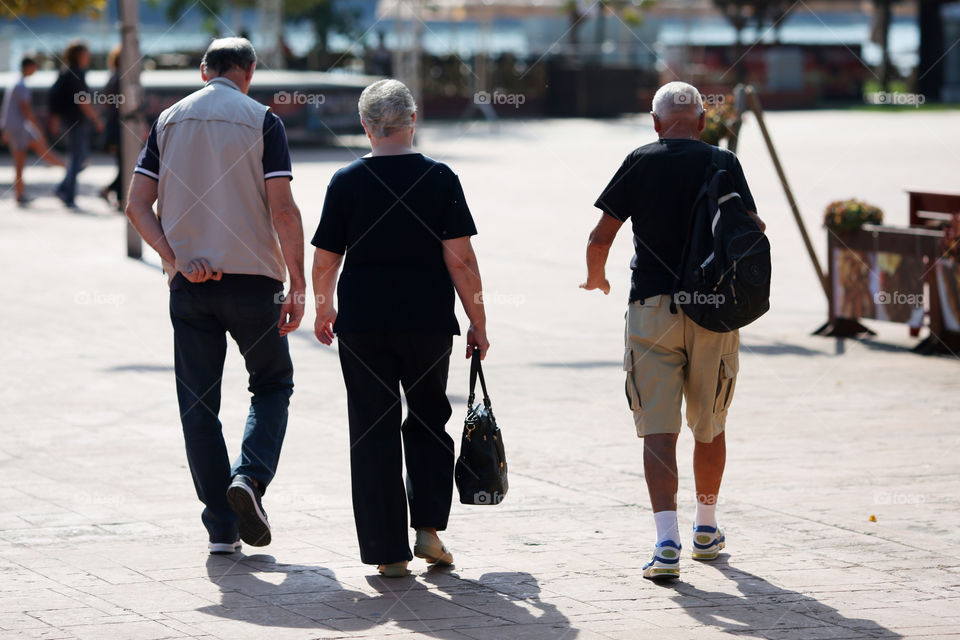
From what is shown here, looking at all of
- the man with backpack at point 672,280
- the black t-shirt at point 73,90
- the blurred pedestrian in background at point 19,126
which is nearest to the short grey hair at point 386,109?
the man with backpack at point 672,280

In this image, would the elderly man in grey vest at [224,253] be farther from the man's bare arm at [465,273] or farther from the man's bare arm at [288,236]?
the man's bare arm at [465,273]

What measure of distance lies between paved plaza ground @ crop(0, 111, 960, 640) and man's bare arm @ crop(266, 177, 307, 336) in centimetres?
91

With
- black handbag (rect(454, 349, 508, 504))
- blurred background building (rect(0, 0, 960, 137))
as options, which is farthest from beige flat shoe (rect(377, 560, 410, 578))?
blurred background building (rect(0, 0, 960, 137))

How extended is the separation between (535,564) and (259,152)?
1747 mm

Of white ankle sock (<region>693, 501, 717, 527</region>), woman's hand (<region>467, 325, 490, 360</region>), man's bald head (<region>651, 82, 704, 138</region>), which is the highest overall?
man's bald head (<region>651, 82, 704, 138</region>)

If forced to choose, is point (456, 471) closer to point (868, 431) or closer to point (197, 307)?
point (197, 307)

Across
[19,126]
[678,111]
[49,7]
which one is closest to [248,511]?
[678,111]

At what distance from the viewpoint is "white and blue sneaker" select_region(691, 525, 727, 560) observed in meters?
5.09

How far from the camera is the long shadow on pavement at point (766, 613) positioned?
4301mm

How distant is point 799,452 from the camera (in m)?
6.78

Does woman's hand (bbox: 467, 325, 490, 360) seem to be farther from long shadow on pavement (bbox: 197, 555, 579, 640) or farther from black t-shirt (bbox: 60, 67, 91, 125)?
black t-shirt (bbox: 60, 67, 91, 125)

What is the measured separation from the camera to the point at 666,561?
4.80m

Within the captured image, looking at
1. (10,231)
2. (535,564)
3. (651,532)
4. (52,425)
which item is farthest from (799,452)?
(10,231)

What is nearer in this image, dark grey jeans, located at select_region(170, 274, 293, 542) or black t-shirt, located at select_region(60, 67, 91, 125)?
dark grey jeans, located at select_region(170, 274, 293, 542)
